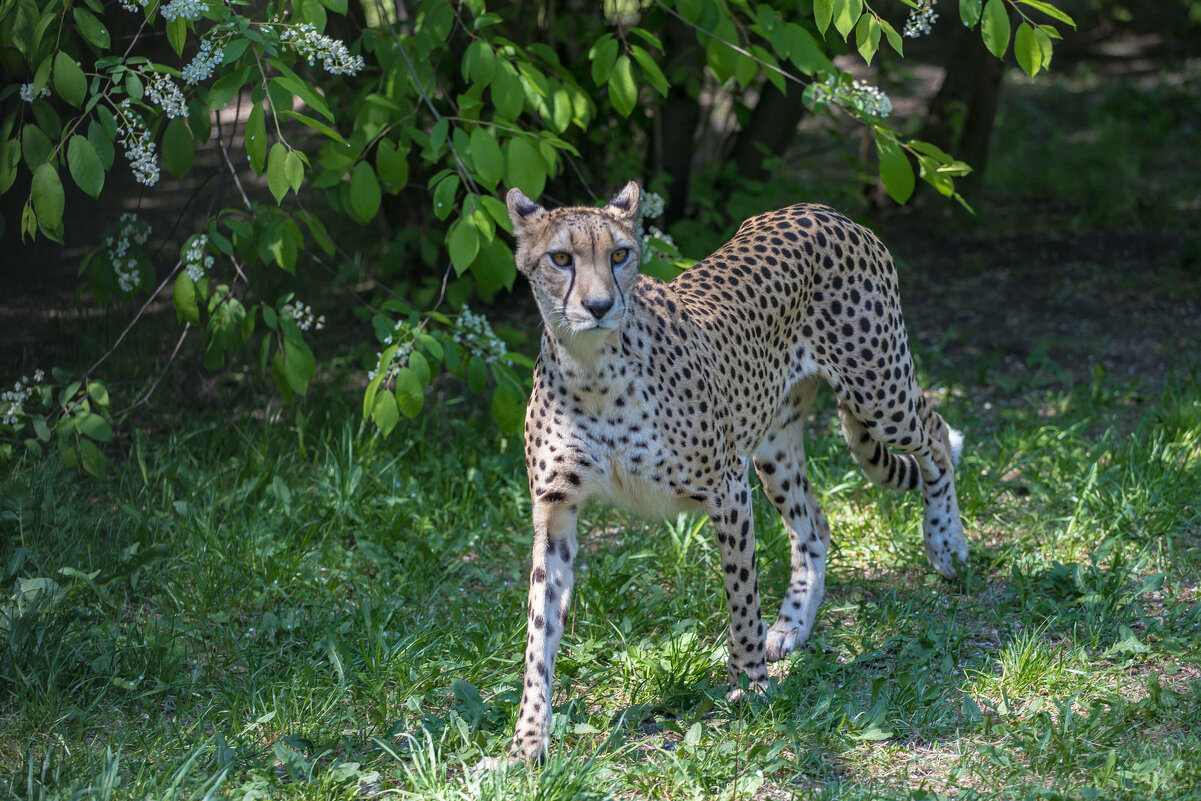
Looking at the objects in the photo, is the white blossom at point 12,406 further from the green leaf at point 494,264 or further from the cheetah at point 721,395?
the cheetah at point 721,395

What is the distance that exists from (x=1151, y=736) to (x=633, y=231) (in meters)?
2.08

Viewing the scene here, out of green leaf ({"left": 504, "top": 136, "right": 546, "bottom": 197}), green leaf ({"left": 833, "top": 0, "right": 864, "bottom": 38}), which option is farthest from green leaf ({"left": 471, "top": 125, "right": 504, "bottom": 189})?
green leaf ({"left": 833, "top": 0, "right": 864, "bottom": 38})

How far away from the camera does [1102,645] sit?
3943 millimetres

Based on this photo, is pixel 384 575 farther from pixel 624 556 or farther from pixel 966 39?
pixel 966 39

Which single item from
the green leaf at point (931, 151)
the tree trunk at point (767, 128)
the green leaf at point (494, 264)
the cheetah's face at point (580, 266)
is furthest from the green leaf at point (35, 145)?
the tree trunk at point (767, 128)

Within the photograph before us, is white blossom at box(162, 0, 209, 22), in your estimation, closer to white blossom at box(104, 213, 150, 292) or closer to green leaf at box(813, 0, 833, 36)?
white blossom at box(104, 213, 150, 292)

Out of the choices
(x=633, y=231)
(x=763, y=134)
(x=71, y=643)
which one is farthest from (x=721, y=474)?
(x=763, y=134)

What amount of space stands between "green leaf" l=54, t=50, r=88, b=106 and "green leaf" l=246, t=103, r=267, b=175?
50cm

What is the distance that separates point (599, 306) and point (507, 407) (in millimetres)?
1281

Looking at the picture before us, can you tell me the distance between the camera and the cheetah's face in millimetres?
3092

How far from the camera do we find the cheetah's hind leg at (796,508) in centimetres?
422

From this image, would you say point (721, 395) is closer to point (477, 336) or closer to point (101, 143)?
point (477, 336)

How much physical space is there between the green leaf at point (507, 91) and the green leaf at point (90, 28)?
A: 126cm

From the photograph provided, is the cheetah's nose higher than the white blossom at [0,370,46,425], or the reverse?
the cheetah's nose
